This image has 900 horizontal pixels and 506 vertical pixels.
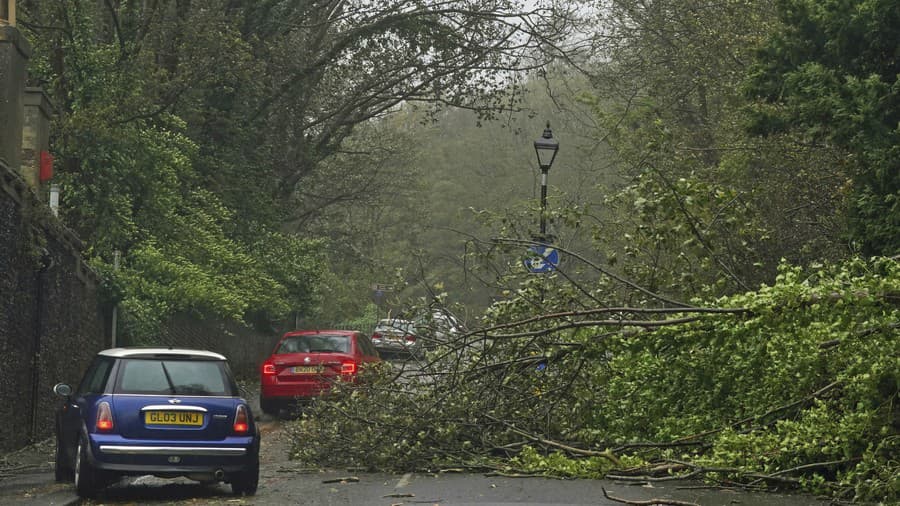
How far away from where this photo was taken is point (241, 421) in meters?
12.7

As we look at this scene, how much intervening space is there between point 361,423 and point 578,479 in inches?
117

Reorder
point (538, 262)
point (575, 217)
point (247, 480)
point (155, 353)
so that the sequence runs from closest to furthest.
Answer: point (247, 480)
point (155, 353)
point (538, 262)
point (575, 217)

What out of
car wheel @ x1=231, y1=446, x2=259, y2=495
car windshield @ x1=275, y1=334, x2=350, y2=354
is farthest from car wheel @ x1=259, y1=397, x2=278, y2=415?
car wheel @ x1=231, y1=446, x2=259, y2=495

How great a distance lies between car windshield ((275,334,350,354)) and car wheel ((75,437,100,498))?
36.6ft

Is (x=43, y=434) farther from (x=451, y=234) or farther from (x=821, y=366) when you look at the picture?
(x=451, y=234)

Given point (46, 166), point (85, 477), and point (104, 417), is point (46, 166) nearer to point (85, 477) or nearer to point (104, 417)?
point (104, 417)

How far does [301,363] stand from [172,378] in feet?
34.1

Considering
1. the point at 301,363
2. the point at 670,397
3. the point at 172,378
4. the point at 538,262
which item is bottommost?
the point at 301,363

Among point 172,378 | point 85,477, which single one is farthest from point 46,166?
point 85,477

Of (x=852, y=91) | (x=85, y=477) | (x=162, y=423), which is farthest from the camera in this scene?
(x=852, y=91)

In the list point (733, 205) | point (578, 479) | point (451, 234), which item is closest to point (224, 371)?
point (578, 479)

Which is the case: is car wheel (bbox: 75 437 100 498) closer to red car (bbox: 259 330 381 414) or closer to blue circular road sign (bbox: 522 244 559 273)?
blue circular road sign (bbox: 522 244 559 273)

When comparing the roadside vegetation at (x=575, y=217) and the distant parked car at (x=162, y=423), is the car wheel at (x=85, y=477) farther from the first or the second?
the roadside vegetation at (x=575, y=217)

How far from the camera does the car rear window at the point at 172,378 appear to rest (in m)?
12.5
